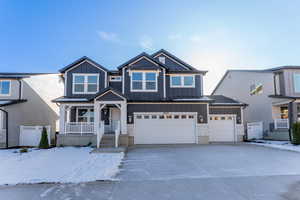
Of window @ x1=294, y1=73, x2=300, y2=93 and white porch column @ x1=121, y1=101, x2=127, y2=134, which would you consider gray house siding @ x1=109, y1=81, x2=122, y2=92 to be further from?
window @ x1=294, y1=73, x2=300, y2=93

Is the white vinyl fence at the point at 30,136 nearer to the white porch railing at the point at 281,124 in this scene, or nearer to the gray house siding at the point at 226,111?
the gray house siding at the point at 226,111

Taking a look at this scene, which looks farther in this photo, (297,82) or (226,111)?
(297,82)

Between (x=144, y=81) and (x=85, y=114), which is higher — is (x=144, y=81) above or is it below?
above

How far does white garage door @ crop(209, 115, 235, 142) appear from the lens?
14508 mm

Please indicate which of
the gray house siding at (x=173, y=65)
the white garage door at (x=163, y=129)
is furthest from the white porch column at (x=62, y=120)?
the gray house siding at (x=173, y=65)

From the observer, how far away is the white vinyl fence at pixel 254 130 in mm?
14861

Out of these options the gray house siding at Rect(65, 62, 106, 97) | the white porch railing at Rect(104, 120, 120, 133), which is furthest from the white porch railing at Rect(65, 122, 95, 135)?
the gray house siding at Rect(65, 62, 106, 97)

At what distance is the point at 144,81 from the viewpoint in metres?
14.2

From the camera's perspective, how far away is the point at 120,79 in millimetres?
14586

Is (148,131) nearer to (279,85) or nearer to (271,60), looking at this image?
(279,85)

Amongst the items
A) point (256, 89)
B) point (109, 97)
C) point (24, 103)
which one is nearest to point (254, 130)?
point (256, 89)

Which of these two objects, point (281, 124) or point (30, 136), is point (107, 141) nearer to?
point (30, 136)

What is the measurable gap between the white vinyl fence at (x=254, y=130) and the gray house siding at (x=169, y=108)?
4.49 meters

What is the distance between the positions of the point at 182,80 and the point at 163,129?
4.34 meters
